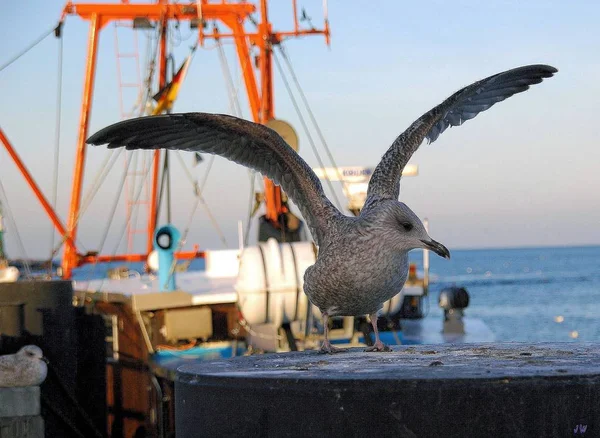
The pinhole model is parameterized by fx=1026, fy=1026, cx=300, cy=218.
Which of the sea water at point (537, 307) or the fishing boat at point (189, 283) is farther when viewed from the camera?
the sea water at point (537, 307)

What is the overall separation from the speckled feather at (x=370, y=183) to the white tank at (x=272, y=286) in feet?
21.3

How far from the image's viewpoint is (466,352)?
3.80 meters

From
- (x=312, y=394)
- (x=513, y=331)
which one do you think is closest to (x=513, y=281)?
(x=513, y=331)

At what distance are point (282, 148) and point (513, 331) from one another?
42904 millimetres

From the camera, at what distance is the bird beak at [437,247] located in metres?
4.66

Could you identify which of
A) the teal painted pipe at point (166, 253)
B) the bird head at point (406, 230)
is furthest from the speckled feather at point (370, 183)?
the teal painted pipe at point (166, 253)

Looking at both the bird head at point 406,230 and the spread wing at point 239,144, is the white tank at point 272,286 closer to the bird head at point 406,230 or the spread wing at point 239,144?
the spread wing at point 239,144

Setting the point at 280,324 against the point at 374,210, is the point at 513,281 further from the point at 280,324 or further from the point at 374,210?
the point at 374,210

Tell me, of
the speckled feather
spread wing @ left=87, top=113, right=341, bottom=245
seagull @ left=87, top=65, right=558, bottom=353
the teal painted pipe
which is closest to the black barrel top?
seagull @ left=87, top=65, right=558, bottom=353

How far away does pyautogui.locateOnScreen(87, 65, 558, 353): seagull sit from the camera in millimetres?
4930

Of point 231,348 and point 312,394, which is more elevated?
point 312,394

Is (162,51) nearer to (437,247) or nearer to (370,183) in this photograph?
(370,183)

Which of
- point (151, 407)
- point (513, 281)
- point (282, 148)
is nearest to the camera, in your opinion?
point (282, 148)

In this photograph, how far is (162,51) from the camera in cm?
1900
